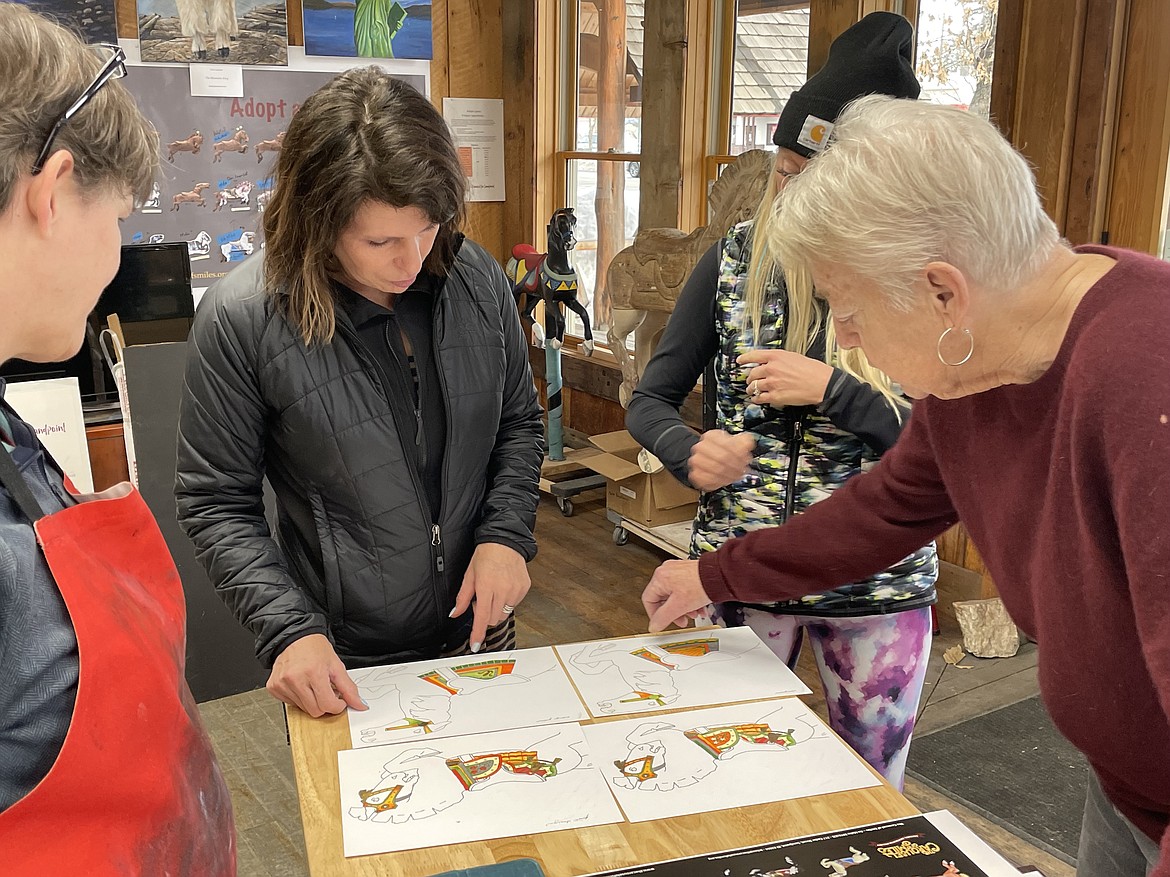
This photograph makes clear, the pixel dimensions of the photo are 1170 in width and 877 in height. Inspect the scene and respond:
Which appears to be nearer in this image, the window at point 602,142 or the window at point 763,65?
the window at point 763,65

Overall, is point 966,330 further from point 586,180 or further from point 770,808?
point 586,180

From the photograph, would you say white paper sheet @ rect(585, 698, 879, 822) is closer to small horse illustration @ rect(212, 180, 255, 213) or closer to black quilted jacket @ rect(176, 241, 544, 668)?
black quilted jacket @ rect(176, 241, 544, 668)

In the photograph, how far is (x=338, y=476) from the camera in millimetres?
1471

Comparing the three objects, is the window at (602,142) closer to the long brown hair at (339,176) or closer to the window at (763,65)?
the window at (763,65)

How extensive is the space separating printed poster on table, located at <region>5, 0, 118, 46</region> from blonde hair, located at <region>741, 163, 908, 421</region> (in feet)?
12.1

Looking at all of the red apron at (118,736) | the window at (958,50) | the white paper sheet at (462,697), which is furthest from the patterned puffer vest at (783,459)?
the window at (958,50)

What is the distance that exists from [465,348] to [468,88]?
4.20 metres

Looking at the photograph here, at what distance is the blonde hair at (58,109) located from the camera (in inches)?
27.5

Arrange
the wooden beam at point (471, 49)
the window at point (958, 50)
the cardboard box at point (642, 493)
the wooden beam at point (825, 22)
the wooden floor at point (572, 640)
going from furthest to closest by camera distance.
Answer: the wooden beam at point (471, 49), the cardboard box at point (642, 493), the wooden beam at point (825, 22), the window at point (958, 50), the wooden floor at point (572, 640)

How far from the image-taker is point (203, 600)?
2.90 m

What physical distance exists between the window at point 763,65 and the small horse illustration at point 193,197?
7.95 ft

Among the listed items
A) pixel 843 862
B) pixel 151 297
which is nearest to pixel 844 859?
pixel 843 862

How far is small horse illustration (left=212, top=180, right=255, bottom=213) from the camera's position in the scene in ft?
15.4

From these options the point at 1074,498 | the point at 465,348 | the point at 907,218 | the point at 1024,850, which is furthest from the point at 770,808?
the point at 1024,850
